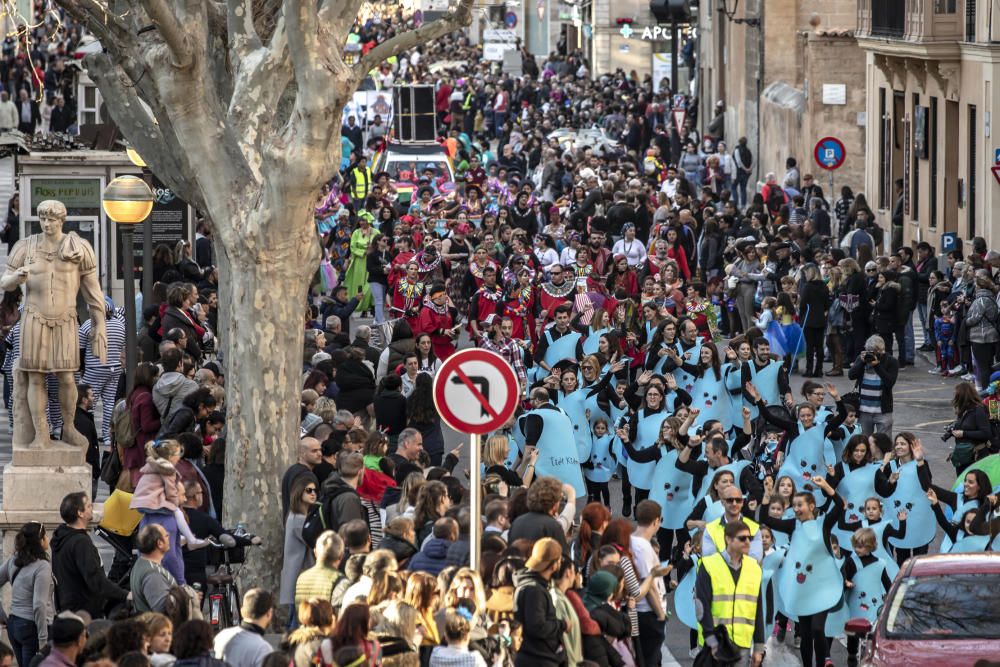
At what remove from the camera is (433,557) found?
12.3 meters

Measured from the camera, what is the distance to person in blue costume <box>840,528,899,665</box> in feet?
46.0

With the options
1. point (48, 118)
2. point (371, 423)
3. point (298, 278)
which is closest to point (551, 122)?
point (48, 118)

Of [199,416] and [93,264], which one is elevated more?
[93,264]

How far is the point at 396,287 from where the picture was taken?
2556cm

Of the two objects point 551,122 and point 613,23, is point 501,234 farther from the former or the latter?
point 613,23

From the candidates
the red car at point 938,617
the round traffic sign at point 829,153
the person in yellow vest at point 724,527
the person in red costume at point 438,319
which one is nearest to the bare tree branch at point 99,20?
the person in yellow vest at point 724,527

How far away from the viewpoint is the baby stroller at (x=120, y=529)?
1388 centimetres

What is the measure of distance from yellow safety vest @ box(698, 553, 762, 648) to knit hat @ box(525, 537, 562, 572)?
174 cm

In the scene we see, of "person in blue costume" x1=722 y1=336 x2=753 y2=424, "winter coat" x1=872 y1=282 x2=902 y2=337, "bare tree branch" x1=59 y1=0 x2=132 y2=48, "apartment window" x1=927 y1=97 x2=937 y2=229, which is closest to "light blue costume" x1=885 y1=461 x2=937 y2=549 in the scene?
"person in blue costume" x1=722 y1=336 x2=753 y2=424

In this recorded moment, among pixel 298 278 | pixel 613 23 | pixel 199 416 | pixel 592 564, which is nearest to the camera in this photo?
pixel 592 564

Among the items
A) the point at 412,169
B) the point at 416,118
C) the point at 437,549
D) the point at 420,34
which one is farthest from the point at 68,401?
the point at 416,118

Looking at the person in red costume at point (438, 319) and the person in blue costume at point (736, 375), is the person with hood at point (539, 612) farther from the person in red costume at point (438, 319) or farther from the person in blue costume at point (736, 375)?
the person in red costume at point (438, 319)

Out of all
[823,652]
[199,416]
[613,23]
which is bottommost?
[823,652]

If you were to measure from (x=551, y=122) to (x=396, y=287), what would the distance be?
105 ft
